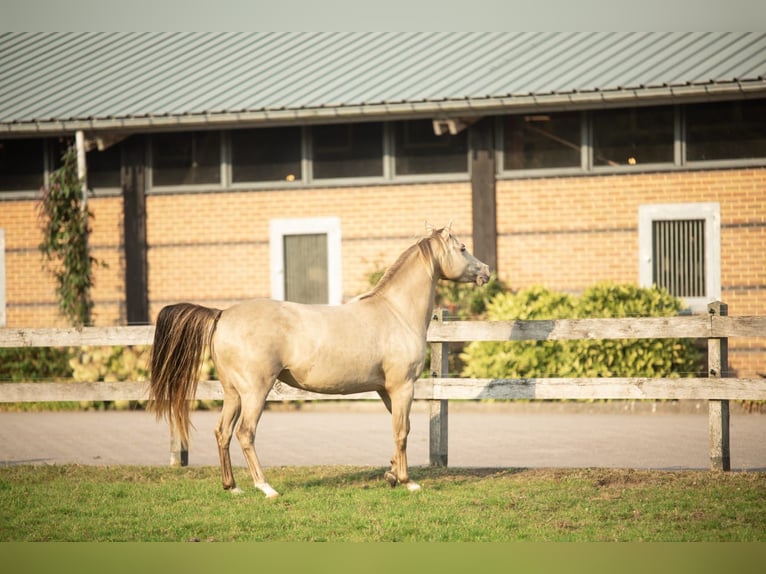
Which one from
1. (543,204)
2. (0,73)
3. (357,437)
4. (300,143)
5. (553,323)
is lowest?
(357,437)

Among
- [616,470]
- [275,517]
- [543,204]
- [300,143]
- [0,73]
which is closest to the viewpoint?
[275,517]

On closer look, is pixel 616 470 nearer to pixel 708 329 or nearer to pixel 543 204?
pixel 708 329

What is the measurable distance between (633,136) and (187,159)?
713cm

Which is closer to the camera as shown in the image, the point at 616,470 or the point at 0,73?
the point at 616,470

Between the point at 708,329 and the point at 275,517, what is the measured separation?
164 inches

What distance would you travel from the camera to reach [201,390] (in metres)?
9.35

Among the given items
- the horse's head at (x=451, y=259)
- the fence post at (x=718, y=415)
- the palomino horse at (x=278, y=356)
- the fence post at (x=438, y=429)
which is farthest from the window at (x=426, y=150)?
the palomino horse at (x=278, y=356)

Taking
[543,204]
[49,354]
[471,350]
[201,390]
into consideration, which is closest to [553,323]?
[201,390]

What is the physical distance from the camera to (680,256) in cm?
1522

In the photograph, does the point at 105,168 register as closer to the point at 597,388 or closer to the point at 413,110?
the point at 413,110

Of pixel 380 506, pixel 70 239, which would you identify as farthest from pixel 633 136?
pixel 380 506

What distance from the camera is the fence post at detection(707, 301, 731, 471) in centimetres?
855

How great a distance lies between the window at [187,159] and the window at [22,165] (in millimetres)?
2101

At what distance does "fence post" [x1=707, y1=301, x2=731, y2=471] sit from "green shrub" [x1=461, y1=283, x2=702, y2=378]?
4.87 meters
